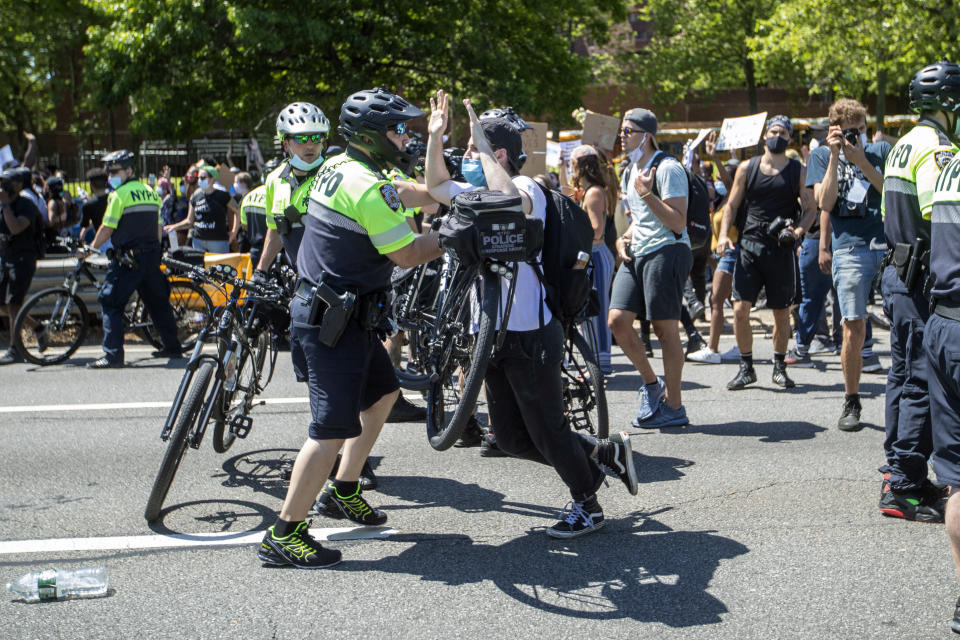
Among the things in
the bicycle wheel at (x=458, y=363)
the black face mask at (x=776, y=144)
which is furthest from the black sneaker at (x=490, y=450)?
the black face mask at (x=776, y=144)

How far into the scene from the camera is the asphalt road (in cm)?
391

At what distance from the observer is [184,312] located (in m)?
11.1

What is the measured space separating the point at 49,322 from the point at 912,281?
25.6 feet

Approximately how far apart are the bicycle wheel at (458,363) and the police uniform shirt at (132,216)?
17.4 feet

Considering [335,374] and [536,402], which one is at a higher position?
[335,374]

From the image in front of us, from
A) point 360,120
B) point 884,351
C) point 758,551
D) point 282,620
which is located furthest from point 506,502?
point 884,351

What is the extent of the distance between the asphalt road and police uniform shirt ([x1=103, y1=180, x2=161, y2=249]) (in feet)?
9.18

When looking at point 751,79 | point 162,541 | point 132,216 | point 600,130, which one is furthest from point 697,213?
point 751,79

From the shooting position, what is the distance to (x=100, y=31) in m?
20.2

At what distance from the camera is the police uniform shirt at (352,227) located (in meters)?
4.25

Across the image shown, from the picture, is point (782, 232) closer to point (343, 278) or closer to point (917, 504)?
point (917, 504)

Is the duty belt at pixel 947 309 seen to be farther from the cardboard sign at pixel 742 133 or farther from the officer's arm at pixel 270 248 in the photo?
the cardboard sign at pixel 742 133

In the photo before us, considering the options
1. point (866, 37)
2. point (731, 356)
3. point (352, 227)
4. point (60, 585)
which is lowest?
point (731, 356)

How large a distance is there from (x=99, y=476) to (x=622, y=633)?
3.45m
